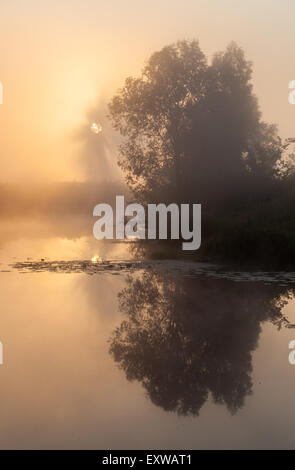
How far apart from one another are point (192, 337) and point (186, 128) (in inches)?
1088

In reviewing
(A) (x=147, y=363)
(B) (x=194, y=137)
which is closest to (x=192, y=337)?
(A) (x=147, y=363)

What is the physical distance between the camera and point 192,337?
12227 millimetres

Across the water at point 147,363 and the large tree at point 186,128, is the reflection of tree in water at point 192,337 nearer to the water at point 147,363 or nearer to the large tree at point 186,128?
the water at point 147,363

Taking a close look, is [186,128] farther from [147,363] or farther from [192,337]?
[147,363]

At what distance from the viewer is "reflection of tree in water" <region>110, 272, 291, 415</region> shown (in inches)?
350

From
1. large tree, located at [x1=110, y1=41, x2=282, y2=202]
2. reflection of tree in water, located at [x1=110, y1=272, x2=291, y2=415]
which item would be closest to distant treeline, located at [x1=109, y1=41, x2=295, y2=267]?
large tree, located at [x1=110, y1=41, x2=282, y2=202]

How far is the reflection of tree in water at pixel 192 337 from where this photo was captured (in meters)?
8.90

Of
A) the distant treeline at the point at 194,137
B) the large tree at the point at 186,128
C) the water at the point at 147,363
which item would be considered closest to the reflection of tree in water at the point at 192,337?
the water at the point at 147,363

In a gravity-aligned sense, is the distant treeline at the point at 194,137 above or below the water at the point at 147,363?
above

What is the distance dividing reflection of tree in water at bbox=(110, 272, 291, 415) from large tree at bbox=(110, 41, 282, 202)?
721 inches

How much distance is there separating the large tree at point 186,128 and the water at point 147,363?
17.6m

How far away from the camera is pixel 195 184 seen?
37.6 meters

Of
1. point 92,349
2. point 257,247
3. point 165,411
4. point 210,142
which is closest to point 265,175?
point 210,142

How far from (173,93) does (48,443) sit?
33445 millimetres
